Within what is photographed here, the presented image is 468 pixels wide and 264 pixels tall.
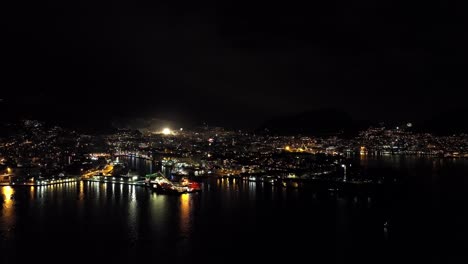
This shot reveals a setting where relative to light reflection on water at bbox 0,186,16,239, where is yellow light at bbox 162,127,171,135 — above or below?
above

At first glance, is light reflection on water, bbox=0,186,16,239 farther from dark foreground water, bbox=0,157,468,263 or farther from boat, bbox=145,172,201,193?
boat, bbox=145,172,201,193

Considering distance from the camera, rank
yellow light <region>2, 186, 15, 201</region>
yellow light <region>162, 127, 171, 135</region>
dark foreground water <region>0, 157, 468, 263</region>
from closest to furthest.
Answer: dark foreground water <region>0, 157, 468, 263</region> < yellow light <region>2, 186, 15, 201</region> < yellow light <region>162, 127, 171, 135</region>

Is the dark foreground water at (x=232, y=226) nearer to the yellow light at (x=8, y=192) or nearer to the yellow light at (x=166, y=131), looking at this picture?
the yellow light at (x=8, y=192)

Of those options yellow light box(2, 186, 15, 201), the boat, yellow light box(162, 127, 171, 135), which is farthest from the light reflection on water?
yellow light box(162, 127, 171, 135)

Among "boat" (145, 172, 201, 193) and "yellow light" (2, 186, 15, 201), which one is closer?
"yellow light" (2, 186, 15, 201)

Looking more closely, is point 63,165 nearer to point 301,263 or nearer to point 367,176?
point 367,176

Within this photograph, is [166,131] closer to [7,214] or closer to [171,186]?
[171,186]

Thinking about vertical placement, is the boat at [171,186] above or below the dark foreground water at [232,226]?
above

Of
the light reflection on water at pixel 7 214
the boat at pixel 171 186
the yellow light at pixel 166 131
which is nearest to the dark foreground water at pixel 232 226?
the light reflection on water at pixel 7 214
